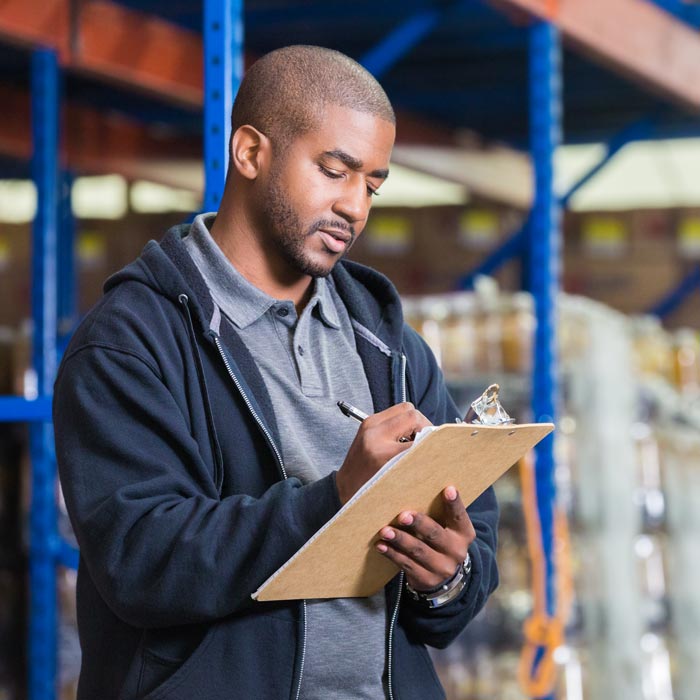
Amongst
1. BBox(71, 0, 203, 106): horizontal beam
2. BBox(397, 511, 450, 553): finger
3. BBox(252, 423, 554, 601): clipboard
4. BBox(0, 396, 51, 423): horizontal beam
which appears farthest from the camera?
BBox(71, 0, 203, 106): horizontal beam

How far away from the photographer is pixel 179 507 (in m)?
1.71

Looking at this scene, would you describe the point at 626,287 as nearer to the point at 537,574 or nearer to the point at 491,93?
the point at 491,93

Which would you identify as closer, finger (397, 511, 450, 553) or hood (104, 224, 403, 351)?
finger (397, 511, 450, 553)

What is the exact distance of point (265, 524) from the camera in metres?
1.71

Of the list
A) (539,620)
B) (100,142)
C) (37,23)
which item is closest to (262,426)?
(539,620)

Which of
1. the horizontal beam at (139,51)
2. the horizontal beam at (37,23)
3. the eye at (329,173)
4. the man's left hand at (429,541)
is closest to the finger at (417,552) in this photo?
the man's left hand at (429,541)

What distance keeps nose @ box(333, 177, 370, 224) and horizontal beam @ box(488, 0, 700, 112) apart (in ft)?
8.53

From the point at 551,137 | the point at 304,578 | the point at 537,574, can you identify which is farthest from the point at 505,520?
the point at 304,578

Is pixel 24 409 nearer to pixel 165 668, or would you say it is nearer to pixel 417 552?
pixel 165 668

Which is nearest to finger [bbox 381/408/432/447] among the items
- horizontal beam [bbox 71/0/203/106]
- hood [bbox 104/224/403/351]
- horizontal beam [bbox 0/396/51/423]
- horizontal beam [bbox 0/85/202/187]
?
hood [bbox 104/224/403/351]

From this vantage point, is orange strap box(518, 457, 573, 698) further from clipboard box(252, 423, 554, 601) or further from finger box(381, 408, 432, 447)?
finger box(381, 408, 432, 447)

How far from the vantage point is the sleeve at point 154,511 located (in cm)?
170

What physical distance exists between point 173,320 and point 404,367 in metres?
0.41

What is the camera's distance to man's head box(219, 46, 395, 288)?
193 cm
